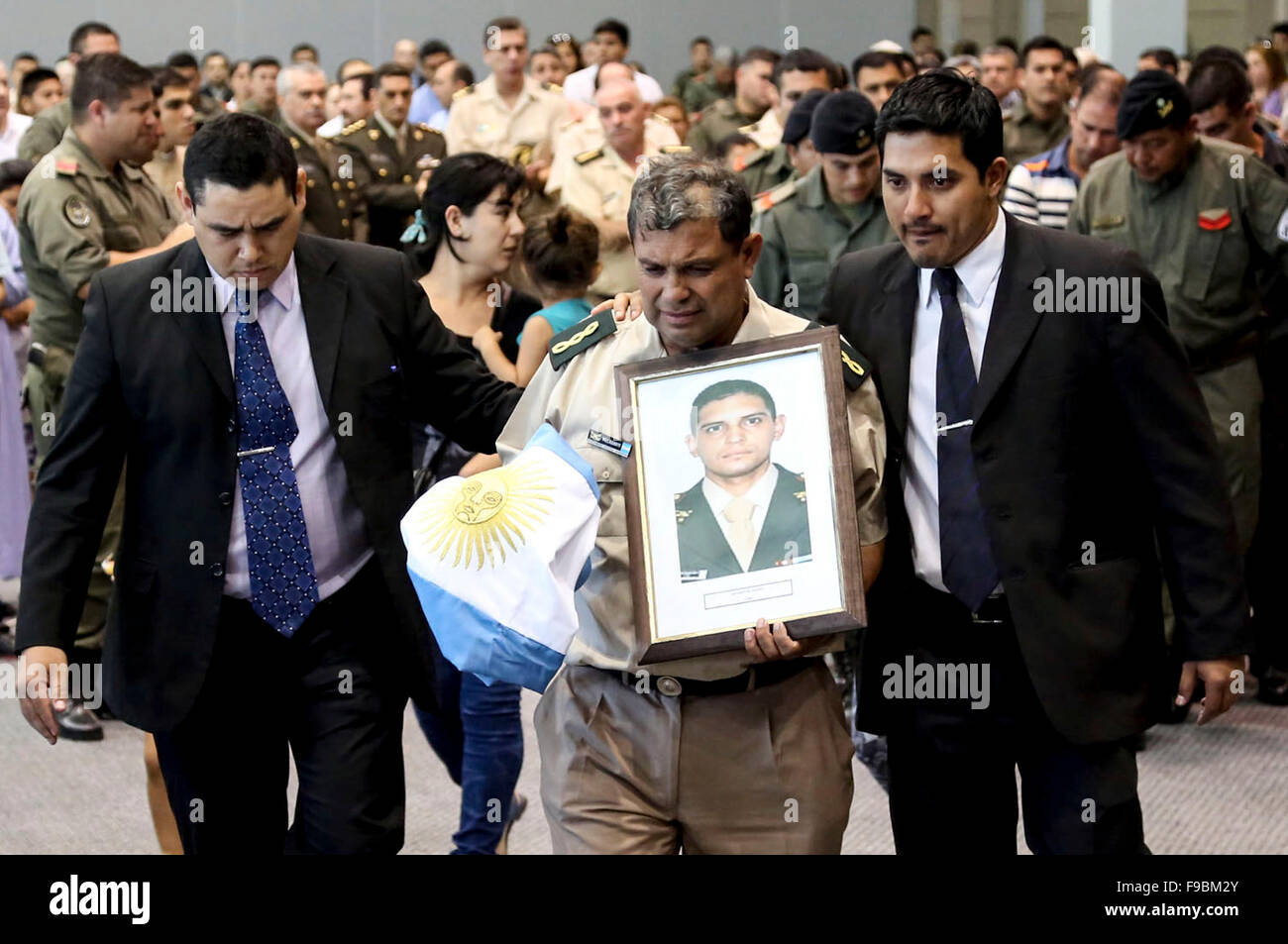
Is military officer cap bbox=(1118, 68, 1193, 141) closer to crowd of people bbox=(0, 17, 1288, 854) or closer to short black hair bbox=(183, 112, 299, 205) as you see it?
crowd of people bbox=(0, 17, 1288, 854)

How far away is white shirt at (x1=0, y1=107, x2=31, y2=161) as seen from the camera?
9.77m

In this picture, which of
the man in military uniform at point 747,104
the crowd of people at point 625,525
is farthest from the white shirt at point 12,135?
the crowd of people at point 625,525

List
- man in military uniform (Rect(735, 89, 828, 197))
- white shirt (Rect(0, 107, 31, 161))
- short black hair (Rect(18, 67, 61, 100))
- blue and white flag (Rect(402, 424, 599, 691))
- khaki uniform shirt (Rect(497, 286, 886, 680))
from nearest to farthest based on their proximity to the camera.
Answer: blue and white flag (Rect(402, 424, 599, 691)), khaki uniform shirt (Rect(497, 286, 886, 680)), man in military uniform (Rect(735, 89, 828, 197)), white shirt (Rect(0, 107, 31, 161)), short black hair (Rect(18, 67, 61, 100))

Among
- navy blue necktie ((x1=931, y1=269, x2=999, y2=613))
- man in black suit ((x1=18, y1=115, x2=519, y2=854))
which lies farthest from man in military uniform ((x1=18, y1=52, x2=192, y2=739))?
navy blue necktie ((x1=931, y1=269, x2=999, y2=613))

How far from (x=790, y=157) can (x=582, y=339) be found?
13.9 ft

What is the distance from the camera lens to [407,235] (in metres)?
4.61

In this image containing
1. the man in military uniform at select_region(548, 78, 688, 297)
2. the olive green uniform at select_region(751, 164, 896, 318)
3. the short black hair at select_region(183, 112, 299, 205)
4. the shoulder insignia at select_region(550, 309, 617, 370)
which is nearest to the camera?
the shoulder insignia at select_region(550, 309, 617, 370)

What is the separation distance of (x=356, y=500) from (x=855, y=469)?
923mm

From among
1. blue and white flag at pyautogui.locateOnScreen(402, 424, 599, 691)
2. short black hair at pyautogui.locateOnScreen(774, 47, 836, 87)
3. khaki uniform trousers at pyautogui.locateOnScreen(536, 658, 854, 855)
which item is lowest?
khaki uniform trousers at pyautogui.locateOnScreen(536, 658, 854, 855)

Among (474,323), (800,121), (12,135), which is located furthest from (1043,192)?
(12,135)
